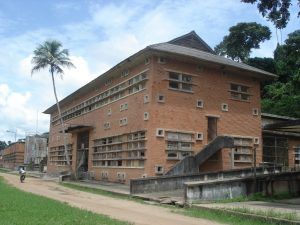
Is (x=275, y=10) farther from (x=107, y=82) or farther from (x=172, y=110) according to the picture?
(x=107, y=82)

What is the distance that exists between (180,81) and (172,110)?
7.06 ft

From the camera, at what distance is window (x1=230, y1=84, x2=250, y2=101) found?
33.4 metres

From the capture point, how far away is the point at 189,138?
99.3 ft

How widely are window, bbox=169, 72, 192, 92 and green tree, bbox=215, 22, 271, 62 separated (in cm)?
3647

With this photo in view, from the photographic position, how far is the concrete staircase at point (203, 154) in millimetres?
28283

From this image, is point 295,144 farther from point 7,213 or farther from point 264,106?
point 7,213

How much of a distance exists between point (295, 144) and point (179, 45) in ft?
41.6

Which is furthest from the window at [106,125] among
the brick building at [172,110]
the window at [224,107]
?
the window at [224,107]

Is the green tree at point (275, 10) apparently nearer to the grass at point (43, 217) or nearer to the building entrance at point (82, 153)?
the grass at point (43, 217)

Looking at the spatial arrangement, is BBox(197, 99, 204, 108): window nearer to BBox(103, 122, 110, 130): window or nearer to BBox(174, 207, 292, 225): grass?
BBox(103, 122, 110, 130): window

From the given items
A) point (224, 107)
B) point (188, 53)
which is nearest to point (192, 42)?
point (188, 53)

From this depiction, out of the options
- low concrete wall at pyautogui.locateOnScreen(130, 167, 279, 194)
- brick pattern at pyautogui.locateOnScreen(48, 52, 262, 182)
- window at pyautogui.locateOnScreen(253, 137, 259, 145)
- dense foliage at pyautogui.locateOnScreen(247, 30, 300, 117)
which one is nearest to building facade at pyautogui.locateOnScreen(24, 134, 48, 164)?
dense foliage at pyautogui.locateOnScreen(247, 30, 300, 117)

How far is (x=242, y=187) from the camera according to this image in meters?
22.5

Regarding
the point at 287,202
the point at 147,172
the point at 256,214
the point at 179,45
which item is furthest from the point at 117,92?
the point at 256,214
